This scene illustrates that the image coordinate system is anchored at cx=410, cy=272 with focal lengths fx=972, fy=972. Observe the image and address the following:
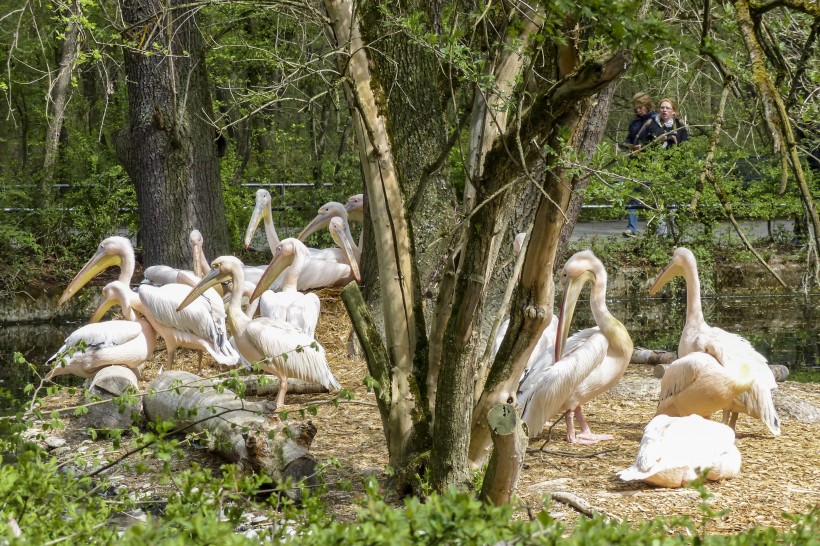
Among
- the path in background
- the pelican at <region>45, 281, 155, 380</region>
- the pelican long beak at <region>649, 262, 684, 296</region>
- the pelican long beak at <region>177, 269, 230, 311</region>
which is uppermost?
the path in background

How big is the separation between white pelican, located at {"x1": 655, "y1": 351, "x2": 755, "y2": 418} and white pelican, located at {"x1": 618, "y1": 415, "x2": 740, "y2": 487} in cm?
77

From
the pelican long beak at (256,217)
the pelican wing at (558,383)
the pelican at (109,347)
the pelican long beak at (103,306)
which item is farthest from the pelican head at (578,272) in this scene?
the pelican long beak at (256,217)

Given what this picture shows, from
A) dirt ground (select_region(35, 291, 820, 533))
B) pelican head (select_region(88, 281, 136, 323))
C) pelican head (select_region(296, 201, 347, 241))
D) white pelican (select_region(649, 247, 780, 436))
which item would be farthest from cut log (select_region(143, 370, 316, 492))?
pelican head (select_region(296, 201, 347, 241))

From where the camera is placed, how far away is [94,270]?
1073 centimetres

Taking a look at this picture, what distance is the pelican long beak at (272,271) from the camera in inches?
363

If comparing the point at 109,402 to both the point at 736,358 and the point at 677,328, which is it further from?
the point at 677,328

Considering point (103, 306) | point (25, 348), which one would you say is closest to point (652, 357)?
point (103, 306)

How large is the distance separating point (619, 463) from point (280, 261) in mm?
4533

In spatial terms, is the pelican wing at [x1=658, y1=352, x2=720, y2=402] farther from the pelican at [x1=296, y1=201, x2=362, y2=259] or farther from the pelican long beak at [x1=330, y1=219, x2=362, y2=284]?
the pelican at [x1=296, y1=201, x2=362, y2=259]

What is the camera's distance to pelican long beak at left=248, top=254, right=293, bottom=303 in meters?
9.21

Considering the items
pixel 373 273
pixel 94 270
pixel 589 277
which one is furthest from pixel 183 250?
pixel 589 277

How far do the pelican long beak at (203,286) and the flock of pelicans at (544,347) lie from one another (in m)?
0.01

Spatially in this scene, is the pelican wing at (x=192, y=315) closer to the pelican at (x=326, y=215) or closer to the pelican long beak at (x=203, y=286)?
the pelican long beak at (x=203, y=286)

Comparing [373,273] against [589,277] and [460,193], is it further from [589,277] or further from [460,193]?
[460,193]
